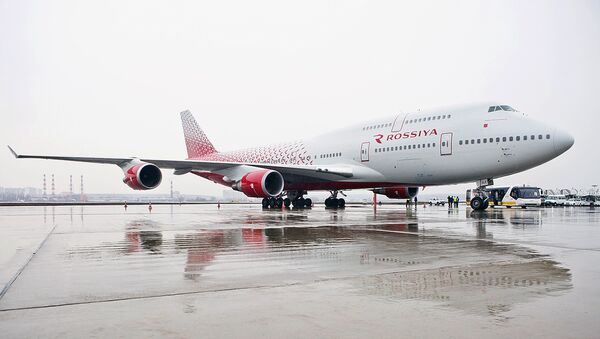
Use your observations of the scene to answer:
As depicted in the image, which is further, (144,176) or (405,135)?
(144,176)

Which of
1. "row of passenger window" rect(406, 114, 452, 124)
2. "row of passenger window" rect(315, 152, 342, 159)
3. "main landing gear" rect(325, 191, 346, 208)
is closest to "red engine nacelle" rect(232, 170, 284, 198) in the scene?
"row of passenger window" rect(315, 152, 342, 159)

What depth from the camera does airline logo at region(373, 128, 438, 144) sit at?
21.4 m

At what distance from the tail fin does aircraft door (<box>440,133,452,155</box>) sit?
2115 cm

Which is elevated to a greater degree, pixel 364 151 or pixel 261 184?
pixel 364 151

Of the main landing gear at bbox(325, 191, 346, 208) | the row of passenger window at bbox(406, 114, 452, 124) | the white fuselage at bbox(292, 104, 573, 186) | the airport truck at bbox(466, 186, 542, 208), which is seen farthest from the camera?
the airport truck at bbox(466, 186, 542, 208)

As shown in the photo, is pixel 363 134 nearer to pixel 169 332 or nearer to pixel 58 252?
pixel 58 252

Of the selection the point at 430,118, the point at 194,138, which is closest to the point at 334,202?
the point at 430,118

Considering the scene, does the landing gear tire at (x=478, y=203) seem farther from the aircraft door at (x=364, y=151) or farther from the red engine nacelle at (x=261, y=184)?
the red engine nacelle at (x=261, y=184)

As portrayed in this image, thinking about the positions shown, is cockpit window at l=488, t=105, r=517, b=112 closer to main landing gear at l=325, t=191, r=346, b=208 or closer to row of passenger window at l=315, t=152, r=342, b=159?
row of passenger window at l=315, t=152, r=342, b=159

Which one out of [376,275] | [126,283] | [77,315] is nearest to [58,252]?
[126,283]

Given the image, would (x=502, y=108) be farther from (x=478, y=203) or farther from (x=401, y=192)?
(x=401, y=192)

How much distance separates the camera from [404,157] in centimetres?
2212

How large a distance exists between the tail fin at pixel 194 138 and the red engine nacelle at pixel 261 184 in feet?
50.1

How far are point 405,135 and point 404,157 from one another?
1077 mm
